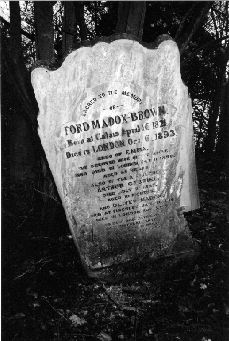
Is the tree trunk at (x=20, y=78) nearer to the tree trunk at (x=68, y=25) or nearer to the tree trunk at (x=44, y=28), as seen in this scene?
the tree trunk at (x=44, y=28)

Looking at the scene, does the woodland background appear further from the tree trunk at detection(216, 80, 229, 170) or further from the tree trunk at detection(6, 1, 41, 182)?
the tree trunk at detection(216, 80, 229, 170)

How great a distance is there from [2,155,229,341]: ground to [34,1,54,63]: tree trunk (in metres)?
1.40

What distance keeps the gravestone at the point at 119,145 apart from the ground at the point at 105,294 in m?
0.25

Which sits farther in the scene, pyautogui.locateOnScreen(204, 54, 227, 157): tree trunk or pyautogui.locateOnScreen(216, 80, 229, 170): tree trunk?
pyautogui.locateOnScreen(204, 54, 227, 157): tree trunk

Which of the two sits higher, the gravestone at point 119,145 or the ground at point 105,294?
the gravestone at point 119,145

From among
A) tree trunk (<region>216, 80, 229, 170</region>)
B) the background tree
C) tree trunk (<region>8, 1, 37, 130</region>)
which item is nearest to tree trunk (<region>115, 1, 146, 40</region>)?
the background tree

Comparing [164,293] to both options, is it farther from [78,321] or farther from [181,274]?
[78,321]

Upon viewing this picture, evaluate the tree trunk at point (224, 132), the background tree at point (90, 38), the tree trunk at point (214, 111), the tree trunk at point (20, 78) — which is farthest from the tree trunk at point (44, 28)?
the tree trunk at point (214, 111)

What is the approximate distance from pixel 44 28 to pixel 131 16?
0.77m

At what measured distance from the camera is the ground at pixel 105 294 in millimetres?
3031

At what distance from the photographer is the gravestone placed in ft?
9.68

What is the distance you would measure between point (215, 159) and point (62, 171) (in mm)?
3467

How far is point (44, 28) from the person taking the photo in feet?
11.7

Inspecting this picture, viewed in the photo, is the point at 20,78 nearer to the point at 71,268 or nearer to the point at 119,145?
the point at 119,145
